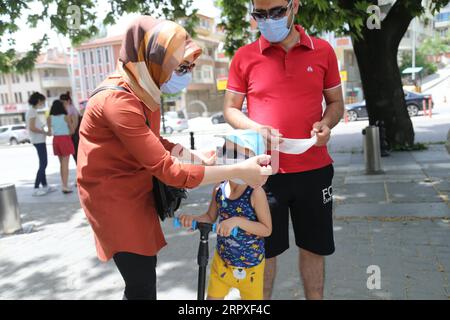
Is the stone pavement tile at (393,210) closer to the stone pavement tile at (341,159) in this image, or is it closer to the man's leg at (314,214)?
the man's leg at (314,214)

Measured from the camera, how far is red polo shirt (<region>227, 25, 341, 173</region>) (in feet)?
8.05

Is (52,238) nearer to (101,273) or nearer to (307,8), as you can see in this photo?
(101,273)

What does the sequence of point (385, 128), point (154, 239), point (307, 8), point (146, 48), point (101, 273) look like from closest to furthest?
1. point (146, 48)
2. point (154, 239)
3. point (101, 273)
4. point (307, 8)
5. point (385, 128)

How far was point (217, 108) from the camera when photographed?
5631 centimetres

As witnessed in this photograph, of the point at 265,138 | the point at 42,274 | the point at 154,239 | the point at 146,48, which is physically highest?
the point at 146,48

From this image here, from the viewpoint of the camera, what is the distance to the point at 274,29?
2494 millimetres

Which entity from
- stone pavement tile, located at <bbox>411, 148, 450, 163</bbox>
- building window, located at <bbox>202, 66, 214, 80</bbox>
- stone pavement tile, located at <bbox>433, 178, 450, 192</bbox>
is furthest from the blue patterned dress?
building window, located at <bbox>202, 66, 214, 80</bbox>

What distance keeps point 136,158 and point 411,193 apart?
5.35m

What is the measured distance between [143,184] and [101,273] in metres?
2.39

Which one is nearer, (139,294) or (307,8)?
(139,294)

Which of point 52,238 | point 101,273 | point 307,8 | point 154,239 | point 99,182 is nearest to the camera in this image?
point 99,182

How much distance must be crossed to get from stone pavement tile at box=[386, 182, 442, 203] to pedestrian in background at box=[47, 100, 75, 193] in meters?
5.54

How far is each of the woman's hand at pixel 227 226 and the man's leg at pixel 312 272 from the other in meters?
0.70
